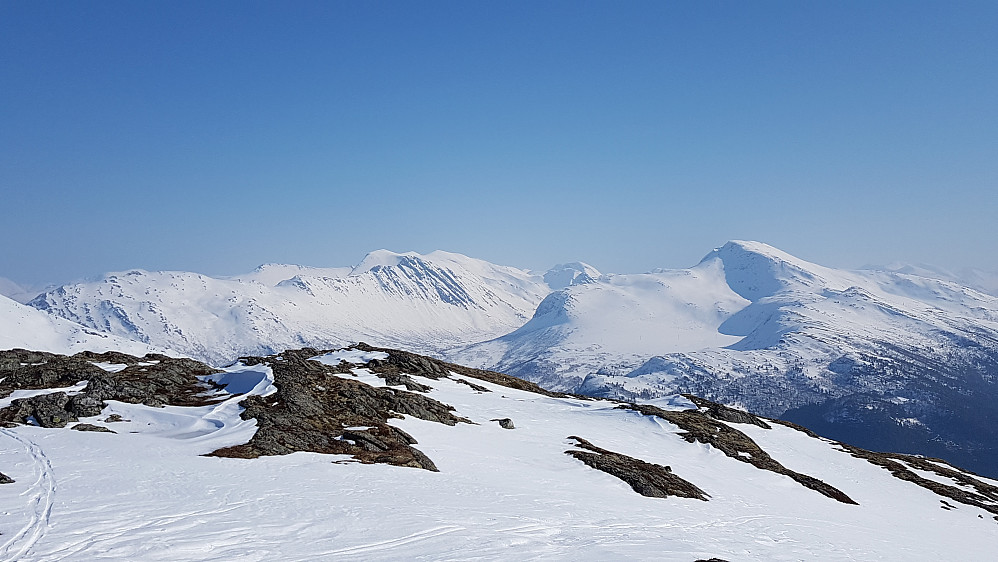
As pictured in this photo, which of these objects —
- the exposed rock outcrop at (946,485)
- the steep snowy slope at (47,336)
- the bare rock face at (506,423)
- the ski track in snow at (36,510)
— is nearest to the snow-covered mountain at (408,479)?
the ski track in snow at (36,510)

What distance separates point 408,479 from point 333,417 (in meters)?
17.1

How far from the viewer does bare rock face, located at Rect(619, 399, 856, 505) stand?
167 feet

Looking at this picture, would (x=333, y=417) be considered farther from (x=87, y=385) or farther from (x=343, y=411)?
(x=87, y=385)

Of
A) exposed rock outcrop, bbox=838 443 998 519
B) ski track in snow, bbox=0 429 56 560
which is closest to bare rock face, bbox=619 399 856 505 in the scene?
exposed rock outcrop, bbox=838 443 998 519

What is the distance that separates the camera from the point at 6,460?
2769 cm

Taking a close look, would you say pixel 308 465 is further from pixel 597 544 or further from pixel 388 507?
pixel 597 544

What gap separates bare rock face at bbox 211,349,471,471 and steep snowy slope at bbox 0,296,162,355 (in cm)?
10465

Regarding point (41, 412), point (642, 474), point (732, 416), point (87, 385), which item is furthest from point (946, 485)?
point (87, 385)

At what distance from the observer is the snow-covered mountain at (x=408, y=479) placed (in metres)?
20.5

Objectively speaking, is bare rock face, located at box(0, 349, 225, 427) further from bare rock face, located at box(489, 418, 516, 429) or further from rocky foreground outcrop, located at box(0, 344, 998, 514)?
bare rock face, located at box(489, 418, 516, 429)

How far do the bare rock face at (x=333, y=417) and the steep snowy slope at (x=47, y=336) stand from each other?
10465cm

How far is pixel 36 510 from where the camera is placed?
20.3 metres

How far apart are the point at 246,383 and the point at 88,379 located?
1518cm

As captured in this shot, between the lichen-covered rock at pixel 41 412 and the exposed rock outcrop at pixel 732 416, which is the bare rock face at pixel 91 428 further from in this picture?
the exposed rock outcrop at pixel 732 416
